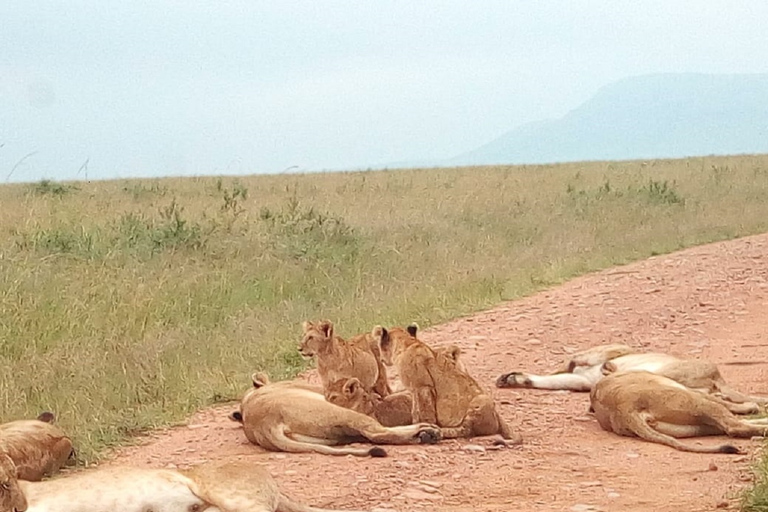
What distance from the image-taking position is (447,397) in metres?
6.70

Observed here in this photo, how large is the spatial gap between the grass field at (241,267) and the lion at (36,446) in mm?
248

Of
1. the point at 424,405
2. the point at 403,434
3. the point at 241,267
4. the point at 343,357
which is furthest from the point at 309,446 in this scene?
the point at 241,267

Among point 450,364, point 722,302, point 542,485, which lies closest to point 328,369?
point 450,364

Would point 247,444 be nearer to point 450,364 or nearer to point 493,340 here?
point 450,364

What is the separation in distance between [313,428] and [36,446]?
1.34m

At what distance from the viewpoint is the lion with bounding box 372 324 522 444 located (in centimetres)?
660

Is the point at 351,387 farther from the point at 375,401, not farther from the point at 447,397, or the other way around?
the point at 447,397

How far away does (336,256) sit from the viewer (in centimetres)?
1329

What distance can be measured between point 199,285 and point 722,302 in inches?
184

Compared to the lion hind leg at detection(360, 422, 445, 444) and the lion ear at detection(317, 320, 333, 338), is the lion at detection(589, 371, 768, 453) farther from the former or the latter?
the lion ear at detection(317, 320, 333, 338)

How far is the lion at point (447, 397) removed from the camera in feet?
21.7

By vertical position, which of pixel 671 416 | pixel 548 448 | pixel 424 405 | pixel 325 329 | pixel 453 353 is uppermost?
pixel 325 329

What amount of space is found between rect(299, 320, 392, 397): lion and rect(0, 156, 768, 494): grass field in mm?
983

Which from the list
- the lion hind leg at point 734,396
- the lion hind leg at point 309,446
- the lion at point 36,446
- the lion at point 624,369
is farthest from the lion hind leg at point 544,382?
the lion at point 36,446
